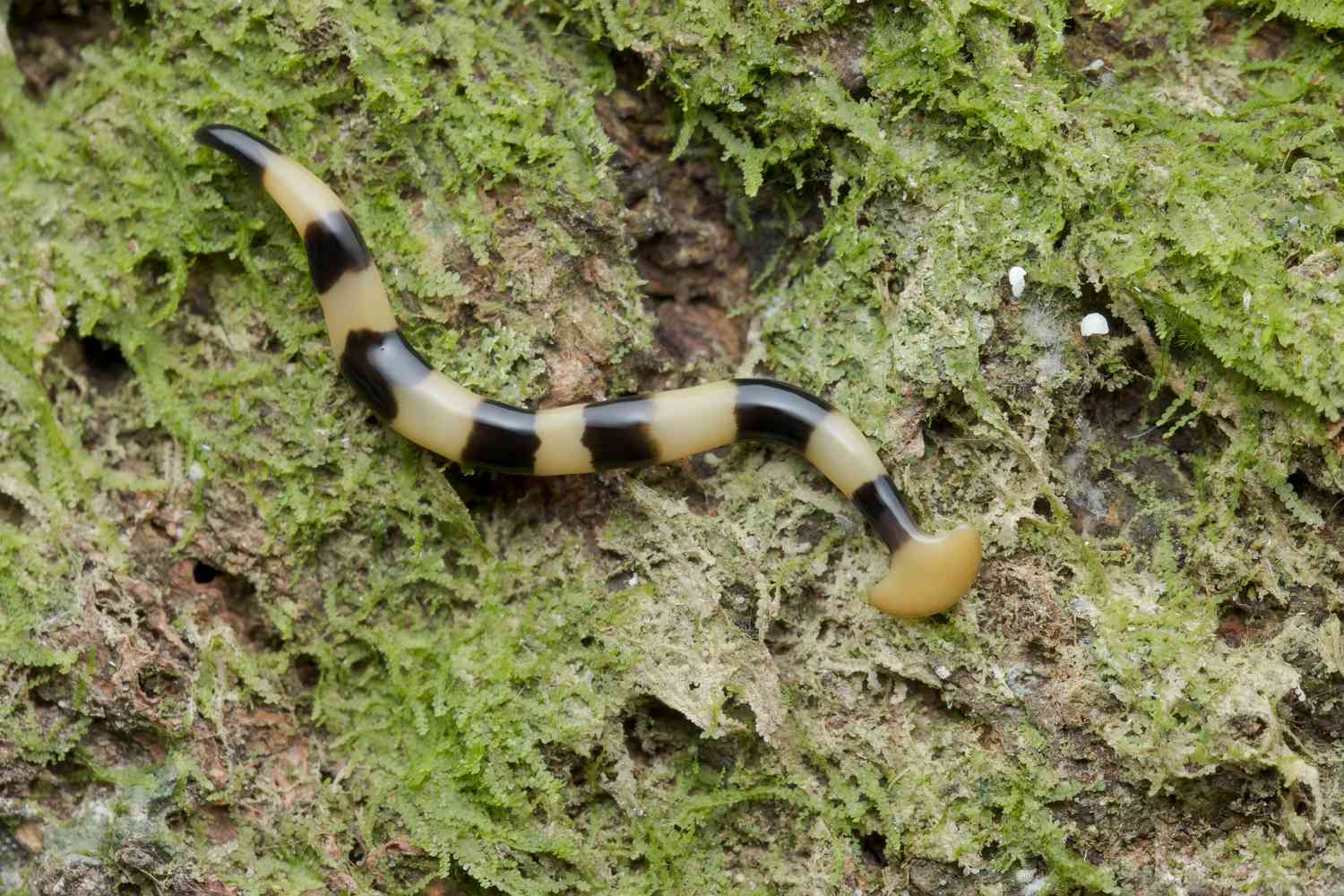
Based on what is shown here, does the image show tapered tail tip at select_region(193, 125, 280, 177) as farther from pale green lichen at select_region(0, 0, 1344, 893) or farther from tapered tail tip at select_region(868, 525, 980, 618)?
tapered tail tip at select_region(868, 525, 980, 618)

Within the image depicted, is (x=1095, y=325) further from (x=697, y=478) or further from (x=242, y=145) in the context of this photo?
(x=242, y=145)

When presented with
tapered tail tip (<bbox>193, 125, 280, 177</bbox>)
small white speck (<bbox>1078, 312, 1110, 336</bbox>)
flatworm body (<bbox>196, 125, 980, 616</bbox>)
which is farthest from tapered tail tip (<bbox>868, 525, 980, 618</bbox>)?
tapered tail tip (<bbox>193, 125, 280, 177</bbox>)

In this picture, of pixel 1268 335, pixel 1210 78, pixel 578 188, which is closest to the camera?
pixel 1268 335

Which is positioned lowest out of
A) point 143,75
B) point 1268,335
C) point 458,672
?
point 458,672

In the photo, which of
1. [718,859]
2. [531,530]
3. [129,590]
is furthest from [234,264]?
[718,859]

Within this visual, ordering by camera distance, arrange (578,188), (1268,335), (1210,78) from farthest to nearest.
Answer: (578,188)
(1210,78)
(1268,335)

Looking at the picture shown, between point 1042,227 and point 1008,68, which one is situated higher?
point 1008,68

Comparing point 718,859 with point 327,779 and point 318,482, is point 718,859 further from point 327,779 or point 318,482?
point 318,482

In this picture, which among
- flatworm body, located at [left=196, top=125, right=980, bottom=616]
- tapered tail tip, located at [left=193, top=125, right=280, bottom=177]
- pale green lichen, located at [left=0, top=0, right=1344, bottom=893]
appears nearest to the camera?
pale green lichen, located at [left=0, top=0, right=1344, bottom=893]
